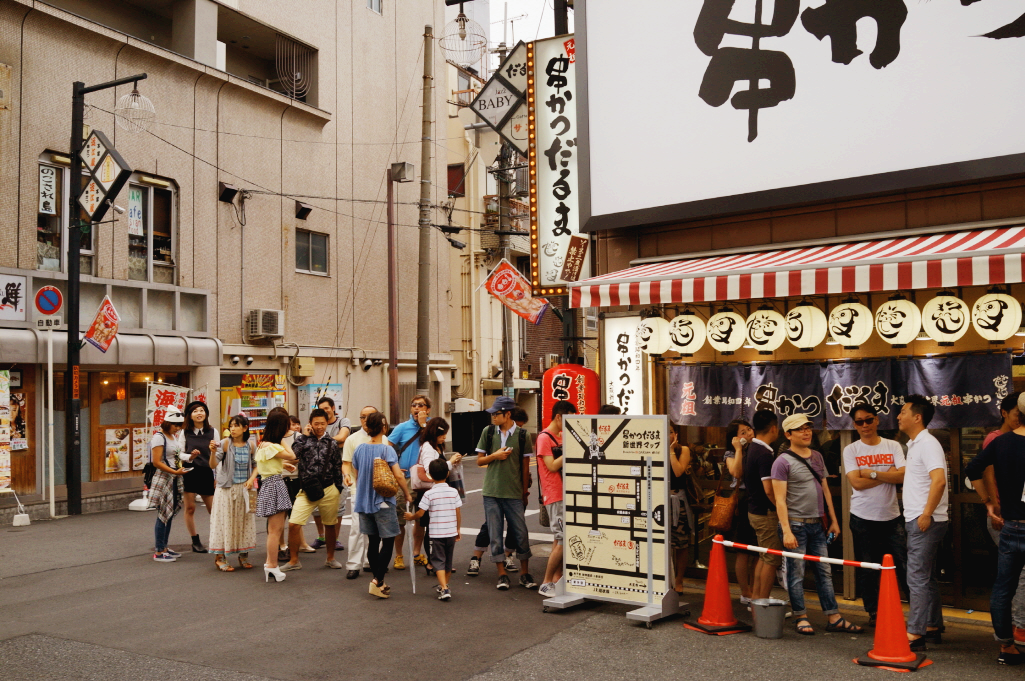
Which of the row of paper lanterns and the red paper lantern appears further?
the red paper lantern

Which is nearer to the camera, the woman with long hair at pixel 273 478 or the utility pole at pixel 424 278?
the woman with long hair at pixel 273 478

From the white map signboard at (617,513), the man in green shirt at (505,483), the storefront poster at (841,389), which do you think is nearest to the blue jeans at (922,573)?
the storefront poster at (841,389)

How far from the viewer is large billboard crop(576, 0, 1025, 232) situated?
820 centimetres

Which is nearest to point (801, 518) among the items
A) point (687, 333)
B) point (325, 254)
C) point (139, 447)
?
point (687, 333)

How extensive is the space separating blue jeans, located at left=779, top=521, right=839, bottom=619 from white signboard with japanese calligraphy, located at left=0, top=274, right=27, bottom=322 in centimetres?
1421

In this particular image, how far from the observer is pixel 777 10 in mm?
9484

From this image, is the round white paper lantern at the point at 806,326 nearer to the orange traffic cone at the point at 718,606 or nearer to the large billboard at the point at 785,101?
the large billboard at the point at 785,101

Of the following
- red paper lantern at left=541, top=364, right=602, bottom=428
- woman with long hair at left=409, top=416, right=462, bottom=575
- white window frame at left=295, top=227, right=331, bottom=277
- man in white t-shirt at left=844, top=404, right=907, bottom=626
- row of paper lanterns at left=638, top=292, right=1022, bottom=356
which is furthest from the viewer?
white window frame at left=295, top=227, right=331, bottom=277

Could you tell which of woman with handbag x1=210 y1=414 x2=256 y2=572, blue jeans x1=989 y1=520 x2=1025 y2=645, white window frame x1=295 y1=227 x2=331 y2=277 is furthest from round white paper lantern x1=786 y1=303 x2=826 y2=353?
white window frame x1=295 y1=227 x2=331 y2=277

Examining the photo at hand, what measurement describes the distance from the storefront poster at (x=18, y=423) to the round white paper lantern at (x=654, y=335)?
1227 cm

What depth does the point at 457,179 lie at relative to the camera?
34.4m

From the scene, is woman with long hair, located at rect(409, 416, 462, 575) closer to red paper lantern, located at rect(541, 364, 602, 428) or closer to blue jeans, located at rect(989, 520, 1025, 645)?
red paper lantern, located at rect(541, 364, 602, 428)

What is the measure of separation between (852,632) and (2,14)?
17.2 metres

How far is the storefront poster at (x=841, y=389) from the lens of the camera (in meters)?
8.09
